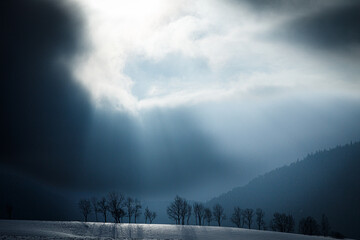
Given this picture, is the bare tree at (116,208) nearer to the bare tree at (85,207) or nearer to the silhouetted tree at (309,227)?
the bare tree at (85,207)

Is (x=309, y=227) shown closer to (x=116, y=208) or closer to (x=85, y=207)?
(x=116, y=208)

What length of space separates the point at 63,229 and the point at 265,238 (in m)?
59.7

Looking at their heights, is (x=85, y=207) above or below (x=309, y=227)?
above

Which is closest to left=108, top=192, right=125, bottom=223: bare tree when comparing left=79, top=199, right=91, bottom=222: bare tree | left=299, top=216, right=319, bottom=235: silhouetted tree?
left=79, top=199, right=91, bottom=222: bare tree

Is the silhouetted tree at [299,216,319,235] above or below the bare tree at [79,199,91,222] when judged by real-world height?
below

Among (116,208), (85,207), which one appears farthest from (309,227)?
(85,207)

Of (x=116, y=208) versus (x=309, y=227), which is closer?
(x=116, y=208)

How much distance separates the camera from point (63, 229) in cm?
8156

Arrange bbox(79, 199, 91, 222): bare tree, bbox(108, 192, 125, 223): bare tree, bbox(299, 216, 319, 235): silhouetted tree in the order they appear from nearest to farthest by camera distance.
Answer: bbox(108, 192, 125, 223): bare tree → bbox(299, 216, 319, 235): silhouetted tree → bbox(79, 199, 91, 222): bare tree

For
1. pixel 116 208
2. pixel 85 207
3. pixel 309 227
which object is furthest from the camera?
pixel 85 207

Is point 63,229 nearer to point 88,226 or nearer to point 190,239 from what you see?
point 88,226

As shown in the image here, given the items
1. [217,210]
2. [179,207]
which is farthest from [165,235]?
[217,210]

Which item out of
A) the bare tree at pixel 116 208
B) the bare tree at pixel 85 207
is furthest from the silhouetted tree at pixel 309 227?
the bare tree at pixel 85 207

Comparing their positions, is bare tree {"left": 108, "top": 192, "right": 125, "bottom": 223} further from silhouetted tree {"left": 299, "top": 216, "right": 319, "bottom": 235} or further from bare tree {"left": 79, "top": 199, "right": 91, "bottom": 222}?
silhouetted tree {"left": 299, "top": 216, "right": 319, "bottom": 235}
